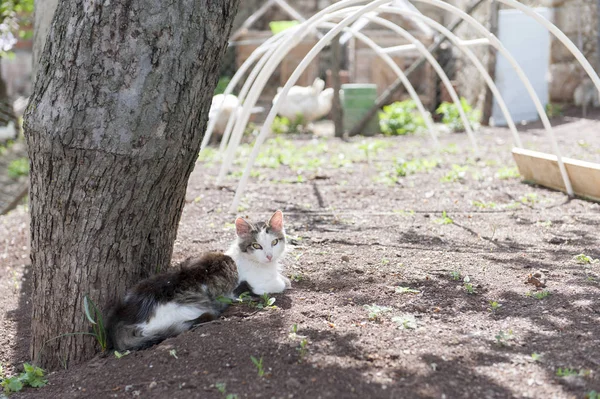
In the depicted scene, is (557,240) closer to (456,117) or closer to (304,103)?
(456,117)

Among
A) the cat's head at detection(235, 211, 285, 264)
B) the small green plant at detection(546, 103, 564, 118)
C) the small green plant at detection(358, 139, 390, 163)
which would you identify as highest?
the small green plant at detection(546, 103, 564, 118)

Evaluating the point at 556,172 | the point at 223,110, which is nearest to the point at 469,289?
the point at 556,172

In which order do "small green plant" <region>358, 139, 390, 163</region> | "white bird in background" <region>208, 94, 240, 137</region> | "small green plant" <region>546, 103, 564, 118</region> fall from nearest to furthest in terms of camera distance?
1. "small green plant" <region>358, 139, 390, 163</region>
2. "white bird in background" <region>208, 94, 240, 137</region>
3. "small green plant" <region>546, 103, 564, 118</region>

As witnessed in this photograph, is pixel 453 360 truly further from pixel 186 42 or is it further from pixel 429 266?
pixel 186 42

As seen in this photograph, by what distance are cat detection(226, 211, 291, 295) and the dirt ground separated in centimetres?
11

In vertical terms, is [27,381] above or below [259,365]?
below

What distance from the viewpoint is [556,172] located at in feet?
21.5

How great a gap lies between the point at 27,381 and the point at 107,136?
4.17ft

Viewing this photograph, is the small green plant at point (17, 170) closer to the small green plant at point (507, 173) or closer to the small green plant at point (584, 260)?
the small green plant at point (507, 173)

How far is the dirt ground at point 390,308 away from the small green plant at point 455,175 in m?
0.33

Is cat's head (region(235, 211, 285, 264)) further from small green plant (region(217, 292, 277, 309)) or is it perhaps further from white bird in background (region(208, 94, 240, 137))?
white bird in background (region(208, 94, 240, 137))

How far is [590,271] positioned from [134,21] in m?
2.96

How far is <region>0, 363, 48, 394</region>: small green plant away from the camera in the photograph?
3.28 metres

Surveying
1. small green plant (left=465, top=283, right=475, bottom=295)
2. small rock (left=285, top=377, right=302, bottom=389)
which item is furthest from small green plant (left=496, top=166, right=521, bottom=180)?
small rock (left=285, top=377, right=302, bottom=389)
